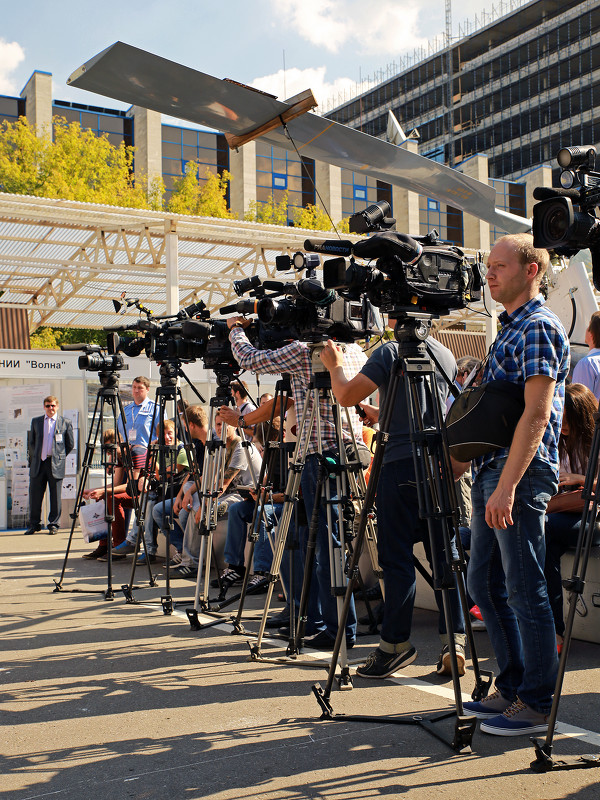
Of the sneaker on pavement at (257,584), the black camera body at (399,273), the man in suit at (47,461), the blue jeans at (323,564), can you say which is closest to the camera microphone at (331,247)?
the black camera body at (399,273)

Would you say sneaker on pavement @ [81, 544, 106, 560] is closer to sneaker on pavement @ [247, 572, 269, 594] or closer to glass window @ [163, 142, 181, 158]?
sneaker on pavement @ [247, 572, 269, 594]

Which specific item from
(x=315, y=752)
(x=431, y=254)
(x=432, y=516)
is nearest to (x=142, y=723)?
(x=315, y=752)

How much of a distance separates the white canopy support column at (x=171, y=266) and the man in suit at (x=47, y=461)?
8.16ft

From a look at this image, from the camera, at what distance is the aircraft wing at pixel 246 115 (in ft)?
14.2

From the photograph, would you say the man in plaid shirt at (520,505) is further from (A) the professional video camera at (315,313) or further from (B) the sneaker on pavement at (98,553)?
(B) the sneaker on pavement at (98,553)

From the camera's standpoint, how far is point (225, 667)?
4.68 m

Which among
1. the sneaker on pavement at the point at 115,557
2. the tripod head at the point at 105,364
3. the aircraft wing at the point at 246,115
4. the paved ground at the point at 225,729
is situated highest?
the aircraft wing at the point at 246,115

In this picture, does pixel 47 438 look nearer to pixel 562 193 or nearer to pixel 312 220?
pixel 562 193

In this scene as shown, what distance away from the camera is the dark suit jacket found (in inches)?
501

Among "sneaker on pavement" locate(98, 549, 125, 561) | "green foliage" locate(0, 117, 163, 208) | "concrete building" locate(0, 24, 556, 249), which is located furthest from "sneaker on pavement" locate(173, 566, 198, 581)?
"concrete building" locate(0, 24, 556, 249)

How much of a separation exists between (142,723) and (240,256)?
47.3 ft

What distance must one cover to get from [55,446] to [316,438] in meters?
8.77

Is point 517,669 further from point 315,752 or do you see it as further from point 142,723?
point 142,723

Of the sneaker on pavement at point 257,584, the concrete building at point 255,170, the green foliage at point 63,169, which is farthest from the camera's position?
the concrete building at point 255,170
